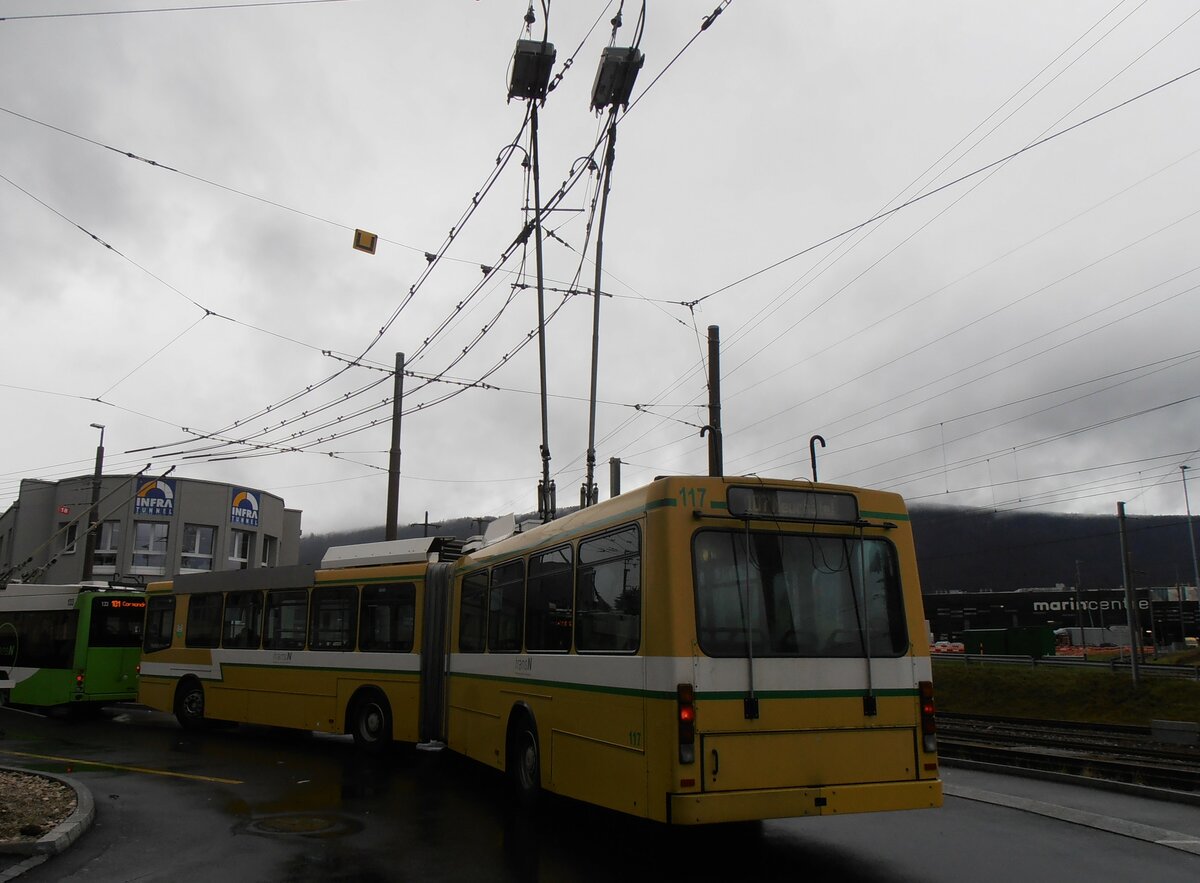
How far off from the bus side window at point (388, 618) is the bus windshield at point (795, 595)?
24.1 feet

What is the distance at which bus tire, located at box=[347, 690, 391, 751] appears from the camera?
530 inches

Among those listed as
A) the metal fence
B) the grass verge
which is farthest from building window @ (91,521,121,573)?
the metal fence

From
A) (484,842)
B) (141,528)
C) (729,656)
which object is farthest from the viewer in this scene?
(141,528)

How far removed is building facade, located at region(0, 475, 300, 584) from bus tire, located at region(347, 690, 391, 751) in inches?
1585

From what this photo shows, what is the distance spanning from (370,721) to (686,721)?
28.0ft

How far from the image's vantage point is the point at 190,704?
17.2m

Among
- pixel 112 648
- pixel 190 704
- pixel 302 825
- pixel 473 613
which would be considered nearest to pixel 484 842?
pixel 302 825

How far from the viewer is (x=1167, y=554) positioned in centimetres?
13300

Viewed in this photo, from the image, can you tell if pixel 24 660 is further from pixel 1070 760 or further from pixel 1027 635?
pixel 1027 635

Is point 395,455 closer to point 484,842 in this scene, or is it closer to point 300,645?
point 300,645

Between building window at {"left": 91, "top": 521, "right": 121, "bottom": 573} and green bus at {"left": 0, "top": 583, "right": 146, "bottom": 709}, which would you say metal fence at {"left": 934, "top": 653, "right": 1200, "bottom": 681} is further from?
building window at {"left": 91, "top": 521, "right": 121, "bottom": 573}

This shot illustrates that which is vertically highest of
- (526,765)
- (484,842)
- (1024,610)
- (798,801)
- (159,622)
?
(1024,610)

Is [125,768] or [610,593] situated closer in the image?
[610,593]

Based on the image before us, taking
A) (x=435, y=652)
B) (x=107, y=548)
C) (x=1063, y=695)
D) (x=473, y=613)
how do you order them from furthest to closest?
1. (x=107, y=548)
2. (x=1063, y=695)
3. (x=435, y=652)
4. (x=473, y=613)
